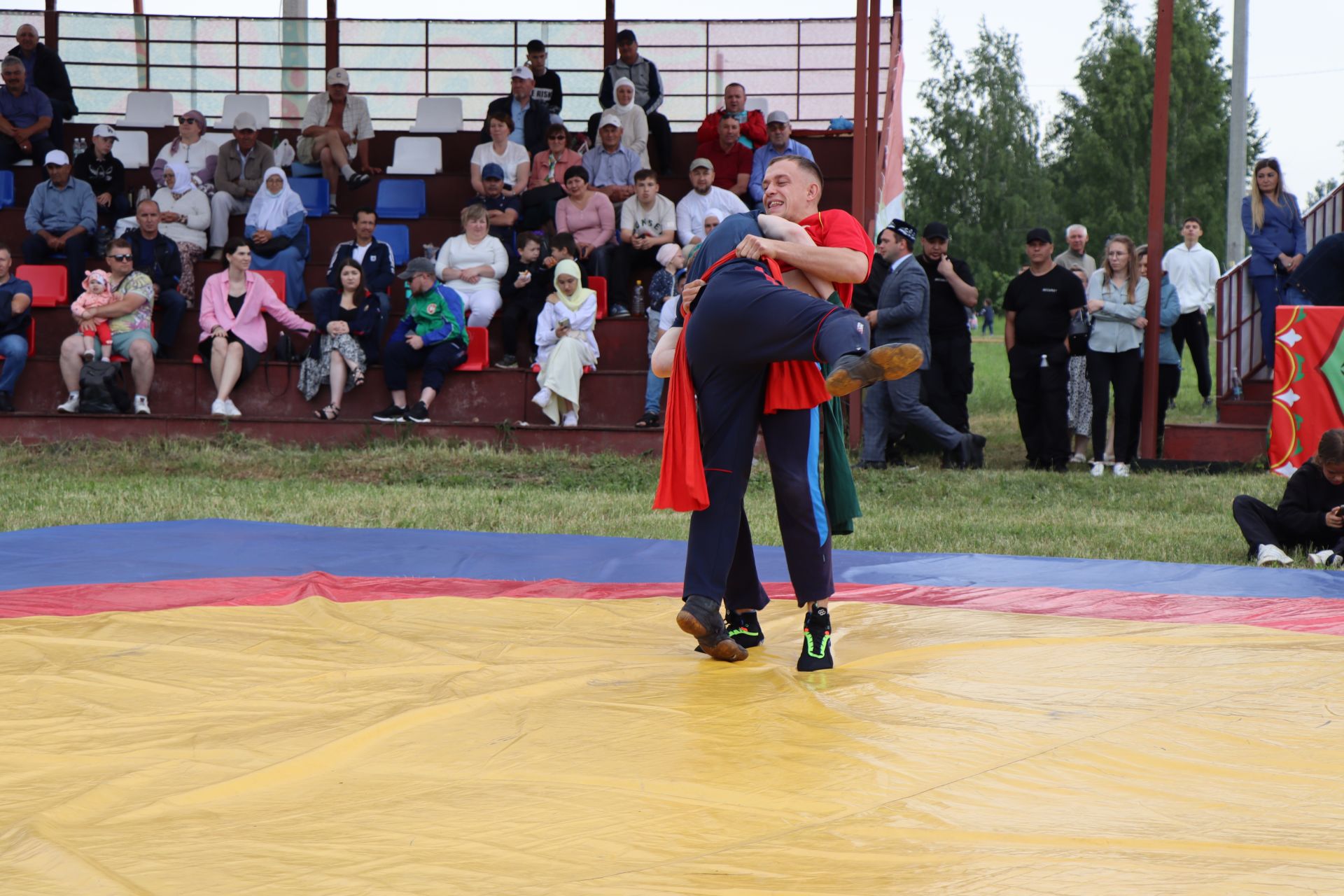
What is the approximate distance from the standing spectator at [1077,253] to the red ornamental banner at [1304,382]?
1614mm

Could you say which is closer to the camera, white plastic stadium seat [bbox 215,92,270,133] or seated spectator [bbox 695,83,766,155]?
seated spectator [bbox 695,83,766,155]

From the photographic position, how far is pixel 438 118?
1452cm

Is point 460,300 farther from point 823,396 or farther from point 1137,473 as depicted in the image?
point 823,396

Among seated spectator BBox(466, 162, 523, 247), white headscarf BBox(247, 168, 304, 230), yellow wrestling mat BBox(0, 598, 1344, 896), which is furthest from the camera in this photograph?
white headscarf BBox(247, 168, 304, 230)

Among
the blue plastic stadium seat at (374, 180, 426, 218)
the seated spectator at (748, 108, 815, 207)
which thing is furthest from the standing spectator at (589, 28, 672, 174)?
the blue plastic stadium seat at (374, 180, 426, 218)

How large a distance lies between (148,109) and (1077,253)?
9887 mm

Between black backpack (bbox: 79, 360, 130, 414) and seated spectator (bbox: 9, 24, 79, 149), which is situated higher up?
seated spectator (bbox: 9, 24, 79, 149)

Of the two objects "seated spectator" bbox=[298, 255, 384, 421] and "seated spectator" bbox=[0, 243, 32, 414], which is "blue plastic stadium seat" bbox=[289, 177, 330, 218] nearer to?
"seated spectator" bbox=[298, 255, 384, 421]

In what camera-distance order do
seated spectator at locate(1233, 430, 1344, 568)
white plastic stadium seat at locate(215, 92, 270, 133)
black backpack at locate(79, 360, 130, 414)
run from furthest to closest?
white plastic stadium seat at locate(215, 92, 270, 133) → black backpack at locate(79, 360, 130, 414) → seated spectator at locate(1233, 430, 1344, 568)

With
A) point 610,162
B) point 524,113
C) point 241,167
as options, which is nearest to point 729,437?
point 610,162

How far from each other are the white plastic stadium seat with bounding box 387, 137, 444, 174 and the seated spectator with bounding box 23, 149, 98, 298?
3164 mm

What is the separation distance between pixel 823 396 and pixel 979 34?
46.6 meters

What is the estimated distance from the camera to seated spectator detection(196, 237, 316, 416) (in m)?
10.5

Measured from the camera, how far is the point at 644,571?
567cm
